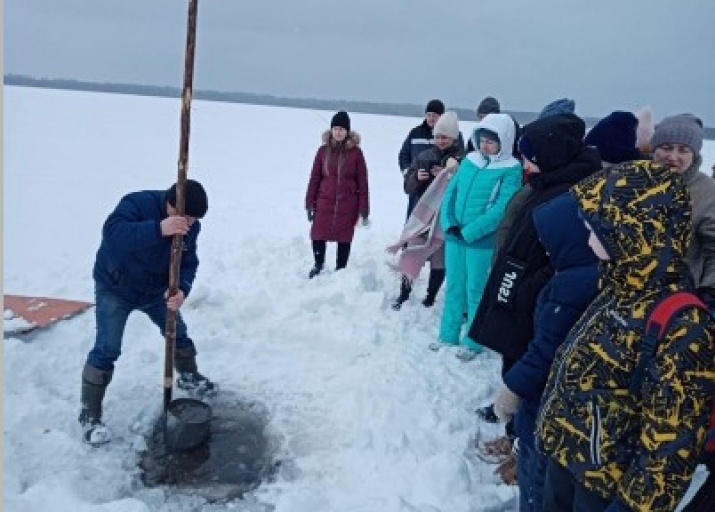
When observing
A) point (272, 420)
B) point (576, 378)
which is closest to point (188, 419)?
point (272, 420)

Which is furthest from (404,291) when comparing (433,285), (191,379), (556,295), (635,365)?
(635,365)

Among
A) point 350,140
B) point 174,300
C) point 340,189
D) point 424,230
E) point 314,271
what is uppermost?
point 350,140

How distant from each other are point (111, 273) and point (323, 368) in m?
1.81

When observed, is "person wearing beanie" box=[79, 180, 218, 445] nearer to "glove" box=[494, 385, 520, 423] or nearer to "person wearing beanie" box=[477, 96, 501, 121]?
"glove" box=[494, 385, 520, 423]

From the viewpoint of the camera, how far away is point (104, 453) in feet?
11.6

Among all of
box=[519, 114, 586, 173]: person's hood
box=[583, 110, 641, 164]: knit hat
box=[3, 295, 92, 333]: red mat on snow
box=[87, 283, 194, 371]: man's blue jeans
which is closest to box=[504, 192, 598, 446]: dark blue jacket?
box=[519, 114, 586, 173]: person's hood

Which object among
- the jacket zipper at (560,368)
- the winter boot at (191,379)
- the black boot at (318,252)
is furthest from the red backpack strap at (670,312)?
the black boot at (318,252)

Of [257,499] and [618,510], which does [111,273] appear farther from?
[618,510]

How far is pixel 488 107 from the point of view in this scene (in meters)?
6.34

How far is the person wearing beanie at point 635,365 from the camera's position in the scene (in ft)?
5.60

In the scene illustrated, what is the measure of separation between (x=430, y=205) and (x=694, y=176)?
253 cm

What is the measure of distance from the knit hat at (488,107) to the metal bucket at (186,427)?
13.6 ft

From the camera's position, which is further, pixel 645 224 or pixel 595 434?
pixel 595 434

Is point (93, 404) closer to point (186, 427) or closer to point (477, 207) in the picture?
point (186, 427)
